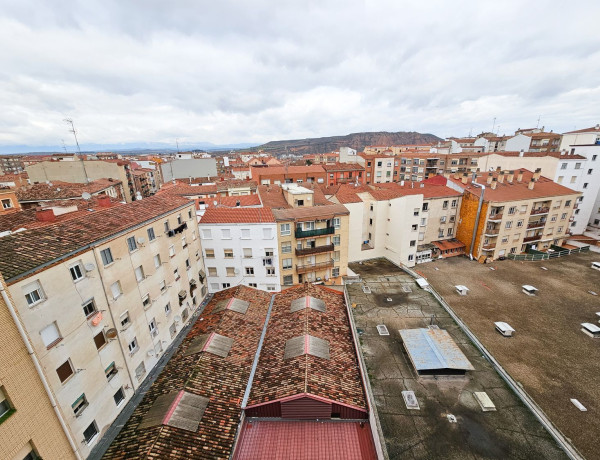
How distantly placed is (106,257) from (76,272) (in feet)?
8.56

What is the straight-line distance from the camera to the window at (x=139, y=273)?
23.2m

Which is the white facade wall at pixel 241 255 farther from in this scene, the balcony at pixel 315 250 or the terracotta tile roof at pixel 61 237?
the terracotta tile roof at pixel 61 237

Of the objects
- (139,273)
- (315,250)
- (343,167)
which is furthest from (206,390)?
(343,167)

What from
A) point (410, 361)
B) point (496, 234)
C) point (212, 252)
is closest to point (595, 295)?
point (496, 234)

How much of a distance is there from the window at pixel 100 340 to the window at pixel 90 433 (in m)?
4.95

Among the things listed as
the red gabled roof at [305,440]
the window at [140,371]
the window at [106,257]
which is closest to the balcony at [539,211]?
the red gabled roof at [305,440]

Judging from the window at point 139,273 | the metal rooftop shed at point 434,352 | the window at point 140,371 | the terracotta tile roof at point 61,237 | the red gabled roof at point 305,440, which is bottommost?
the red gabled roof at point 305,440

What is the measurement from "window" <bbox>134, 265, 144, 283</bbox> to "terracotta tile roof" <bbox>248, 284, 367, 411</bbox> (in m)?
13.0

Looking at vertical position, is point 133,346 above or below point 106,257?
below

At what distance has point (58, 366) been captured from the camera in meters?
15.7

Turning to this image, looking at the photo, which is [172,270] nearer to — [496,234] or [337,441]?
[337,441]

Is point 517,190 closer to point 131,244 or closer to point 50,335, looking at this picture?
point 131,244

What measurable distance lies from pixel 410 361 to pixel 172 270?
24764 millimetres

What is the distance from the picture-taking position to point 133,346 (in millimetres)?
22688
